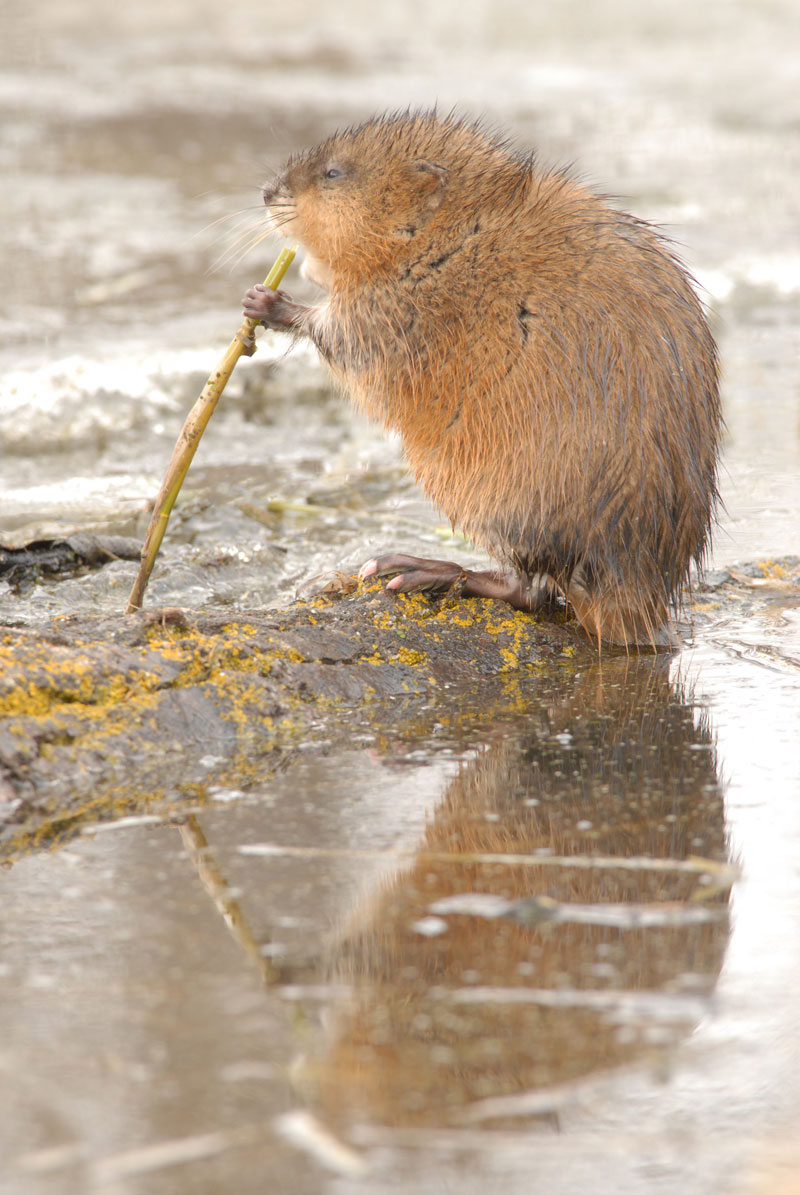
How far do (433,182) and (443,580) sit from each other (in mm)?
1159

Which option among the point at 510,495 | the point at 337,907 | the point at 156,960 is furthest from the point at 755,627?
the point at 156,960

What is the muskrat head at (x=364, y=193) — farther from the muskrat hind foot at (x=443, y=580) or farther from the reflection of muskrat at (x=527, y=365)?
the muskrat hind foot at (x=443, y=580)

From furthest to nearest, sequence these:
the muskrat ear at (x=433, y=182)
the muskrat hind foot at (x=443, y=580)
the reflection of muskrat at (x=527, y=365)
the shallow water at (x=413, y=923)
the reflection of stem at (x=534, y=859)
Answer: the muskrat ear at (x=433, y=182)
the muskrat hind foot at (x=443, y=580)
the reflection of muskrat at (x=527, y=365)
the reflection of stem at (x=534, y=859)
the shallow water at (x=413, y=923)

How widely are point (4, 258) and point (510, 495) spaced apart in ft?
19.6

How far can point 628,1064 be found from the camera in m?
1.81

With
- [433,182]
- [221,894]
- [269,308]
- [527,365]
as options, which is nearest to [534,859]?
[221,894]

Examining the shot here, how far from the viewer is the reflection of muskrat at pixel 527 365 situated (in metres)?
3.41

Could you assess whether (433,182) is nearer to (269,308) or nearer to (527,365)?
(269,308)

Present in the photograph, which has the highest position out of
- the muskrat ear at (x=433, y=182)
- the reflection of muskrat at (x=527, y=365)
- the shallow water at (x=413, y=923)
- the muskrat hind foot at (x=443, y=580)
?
the muskrat ear at (x=433, y=182)

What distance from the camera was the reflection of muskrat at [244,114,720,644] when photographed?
3412mm

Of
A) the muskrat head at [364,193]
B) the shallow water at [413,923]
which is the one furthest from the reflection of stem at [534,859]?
the muskrat head at [364,193]

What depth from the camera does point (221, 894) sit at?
227 centimetres

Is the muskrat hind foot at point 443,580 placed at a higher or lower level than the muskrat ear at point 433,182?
lower

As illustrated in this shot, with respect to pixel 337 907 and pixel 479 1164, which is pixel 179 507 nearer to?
pixel 337 907
